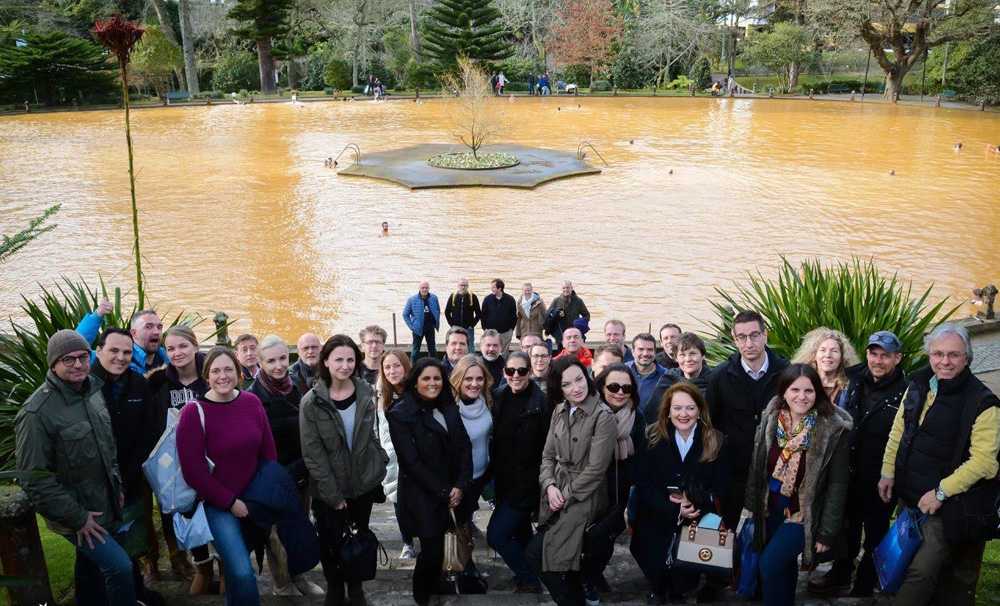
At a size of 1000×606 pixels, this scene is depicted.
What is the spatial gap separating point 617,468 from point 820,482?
0.97m

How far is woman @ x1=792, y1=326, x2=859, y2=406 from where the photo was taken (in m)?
4.30

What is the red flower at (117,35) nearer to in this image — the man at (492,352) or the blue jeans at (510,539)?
the man at (492,352)

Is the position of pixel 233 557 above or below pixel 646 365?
below

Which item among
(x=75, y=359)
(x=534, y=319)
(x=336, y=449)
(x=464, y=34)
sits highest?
(x=464, y=34)

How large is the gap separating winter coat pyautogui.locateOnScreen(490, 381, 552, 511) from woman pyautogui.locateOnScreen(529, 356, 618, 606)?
0.40ft

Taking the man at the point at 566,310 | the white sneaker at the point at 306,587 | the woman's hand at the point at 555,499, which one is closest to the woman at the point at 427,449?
the woman's hand at the point at 555,499

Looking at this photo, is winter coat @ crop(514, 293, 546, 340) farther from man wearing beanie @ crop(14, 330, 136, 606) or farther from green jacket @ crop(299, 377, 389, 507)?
man wearing beanie @ crop(14, 330, 136, 606)

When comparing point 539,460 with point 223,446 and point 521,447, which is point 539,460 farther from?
point 223,446

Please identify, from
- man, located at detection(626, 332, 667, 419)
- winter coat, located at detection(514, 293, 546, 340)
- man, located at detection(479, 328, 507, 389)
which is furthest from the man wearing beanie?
winter coat, located at detection(514, 293, 546, 340)

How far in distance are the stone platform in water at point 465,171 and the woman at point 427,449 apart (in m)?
16.9

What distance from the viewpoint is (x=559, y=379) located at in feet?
13.4

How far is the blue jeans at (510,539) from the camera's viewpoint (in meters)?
4.09

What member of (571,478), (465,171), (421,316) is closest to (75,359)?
(571,478)

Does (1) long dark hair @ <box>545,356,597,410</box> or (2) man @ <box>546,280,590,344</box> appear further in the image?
(2) man @ <box>546,280,590,344</box>
